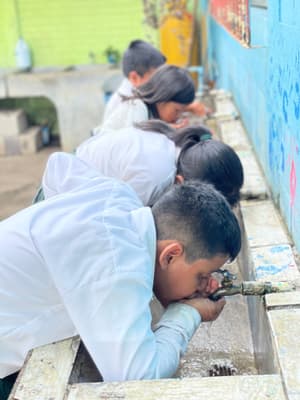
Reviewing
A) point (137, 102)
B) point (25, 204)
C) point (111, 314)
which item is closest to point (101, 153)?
point (137, 102)

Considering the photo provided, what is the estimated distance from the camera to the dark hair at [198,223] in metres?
1.57

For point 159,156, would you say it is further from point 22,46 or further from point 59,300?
point 22,46

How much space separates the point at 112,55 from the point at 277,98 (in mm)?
6445

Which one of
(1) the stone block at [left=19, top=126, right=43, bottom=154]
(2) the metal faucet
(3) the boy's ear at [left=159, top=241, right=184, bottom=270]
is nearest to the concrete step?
(1) the stone block at [left=19, top=126, right=43, bottom=154]

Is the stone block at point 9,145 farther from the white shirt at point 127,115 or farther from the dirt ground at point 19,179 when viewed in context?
the white shirt at point 127,115

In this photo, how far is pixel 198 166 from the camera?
2369 mm

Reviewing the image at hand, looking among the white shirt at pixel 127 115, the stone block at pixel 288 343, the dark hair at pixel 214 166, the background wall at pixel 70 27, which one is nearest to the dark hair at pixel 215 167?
the dark hair at pixel 214 166

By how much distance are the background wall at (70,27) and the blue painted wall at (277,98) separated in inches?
199

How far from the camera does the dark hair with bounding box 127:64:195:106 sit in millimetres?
3236

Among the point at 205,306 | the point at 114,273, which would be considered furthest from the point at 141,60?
the point at 114,273

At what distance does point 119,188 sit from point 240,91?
284 centimetres

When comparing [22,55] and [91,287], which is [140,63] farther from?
[22,55]

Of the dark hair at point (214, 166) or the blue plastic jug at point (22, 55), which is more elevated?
the dark hair at point (214, 166)

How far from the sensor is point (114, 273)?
1418mm
